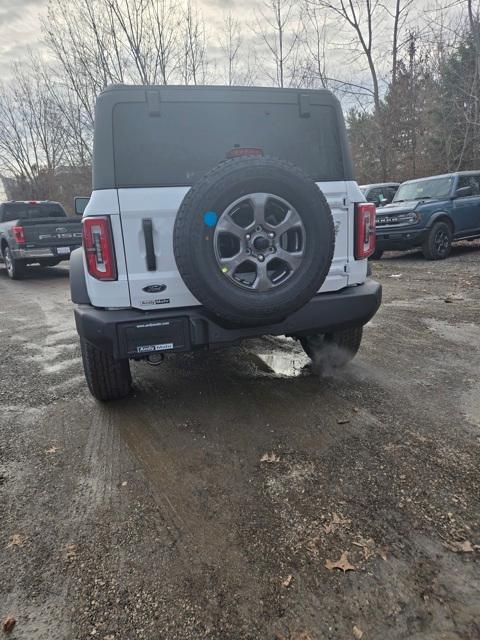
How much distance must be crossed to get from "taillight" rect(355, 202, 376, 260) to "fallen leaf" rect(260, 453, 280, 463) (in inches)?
63.0

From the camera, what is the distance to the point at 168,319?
277 centimetres

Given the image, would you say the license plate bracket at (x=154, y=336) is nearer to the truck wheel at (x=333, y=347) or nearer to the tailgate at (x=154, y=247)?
the tailgate at (x=154, y=247)

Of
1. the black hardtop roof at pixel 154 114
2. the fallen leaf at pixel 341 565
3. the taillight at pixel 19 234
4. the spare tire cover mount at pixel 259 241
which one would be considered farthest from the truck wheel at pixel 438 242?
the taillight at pixel 19 234

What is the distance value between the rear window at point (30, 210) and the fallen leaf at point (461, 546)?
12.6 meters

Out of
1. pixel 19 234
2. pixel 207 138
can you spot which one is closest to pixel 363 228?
pixel 207 138

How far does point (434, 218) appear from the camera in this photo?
946 cm

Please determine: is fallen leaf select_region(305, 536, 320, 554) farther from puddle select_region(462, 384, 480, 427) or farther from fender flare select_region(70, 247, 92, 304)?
fender flare select_region(70, 247, 92, 304)

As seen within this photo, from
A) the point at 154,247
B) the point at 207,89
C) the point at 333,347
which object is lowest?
the point at 333,347

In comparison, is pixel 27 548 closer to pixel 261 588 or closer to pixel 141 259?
pixel 261 588

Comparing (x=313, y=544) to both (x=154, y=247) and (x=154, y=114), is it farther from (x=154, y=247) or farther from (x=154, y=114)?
(x=154, y=114)

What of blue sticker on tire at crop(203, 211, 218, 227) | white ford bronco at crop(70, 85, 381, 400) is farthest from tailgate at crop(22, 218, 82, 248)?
blue sticker on tire at crop(203, 211, 218, 227)

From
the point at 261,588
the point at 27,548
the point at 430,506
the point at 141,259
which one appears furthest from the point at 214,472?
the point at 141,259

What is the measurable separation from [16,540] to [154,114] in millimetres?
2554

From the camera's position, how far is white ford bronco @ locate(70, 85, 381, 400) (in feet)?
8.39
